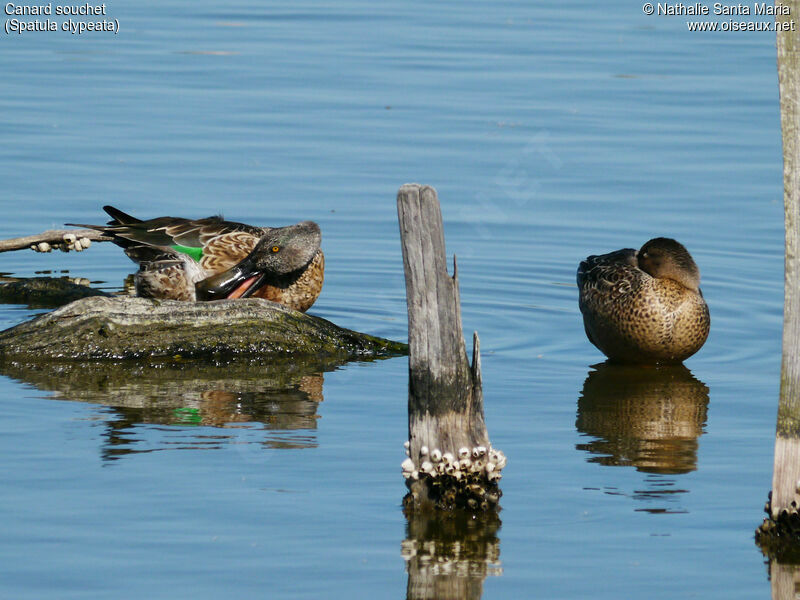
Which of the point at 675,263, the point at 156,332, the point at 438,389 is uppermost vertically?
the point at 675,263

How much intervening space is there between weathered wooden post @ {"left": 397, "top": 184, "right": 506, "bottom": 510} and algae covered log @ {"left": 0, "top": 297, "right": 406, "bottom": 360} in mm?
3371

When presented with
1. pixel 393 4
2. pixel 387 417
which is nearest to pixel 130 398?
pixel 387 417

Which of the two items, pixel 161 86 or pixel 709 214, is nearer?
pixel 709 214

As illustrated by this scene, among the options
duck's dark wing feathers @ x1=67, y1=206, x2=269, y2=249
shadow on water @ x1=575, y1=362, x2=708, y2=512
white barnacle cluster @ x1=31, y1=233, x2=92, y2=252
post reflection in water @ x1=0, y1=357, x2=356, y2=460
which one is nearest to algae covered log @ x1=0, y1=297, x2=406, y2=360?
post reflection in water @ x1=0, y1=357, x2=356, y2=460

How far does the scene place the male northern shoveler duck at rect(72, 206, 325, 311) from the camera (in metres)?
10.8

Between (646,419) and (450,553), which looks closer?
(450,553)

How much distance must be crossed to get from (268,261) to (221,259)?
503 millimetres

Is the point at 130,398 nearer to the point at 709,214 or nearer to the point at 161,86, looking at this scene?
the point at 709,214

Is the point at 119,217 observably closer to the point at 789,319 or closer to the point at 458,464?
the point at 458,464

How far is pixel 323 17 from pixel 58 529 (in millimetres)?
16559

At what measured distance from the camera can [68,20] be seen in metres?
21.5

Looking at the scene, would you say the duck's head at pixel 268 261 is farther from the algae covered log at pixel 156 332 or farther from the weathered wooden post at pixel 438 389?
the weathered wooden post at pixel 438 389

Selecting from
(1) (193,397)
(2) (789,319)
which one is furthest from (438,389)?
(1) (193,397)

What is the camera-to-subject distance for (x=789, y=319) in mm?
6297
